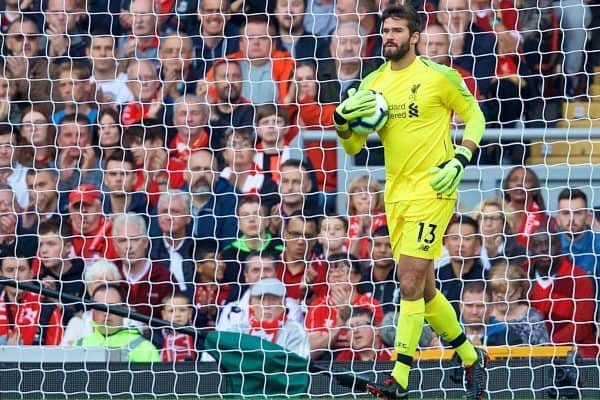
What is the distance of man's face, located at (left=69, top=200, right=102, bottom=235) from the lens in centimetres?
916

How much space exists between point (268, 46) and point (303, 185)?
3.16 feet

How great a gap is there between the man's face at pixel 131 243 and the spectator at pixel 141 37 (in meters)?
1.22

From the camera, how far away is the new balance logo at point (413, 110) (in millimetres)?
6711

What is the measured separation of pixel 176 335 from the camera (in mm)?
8828

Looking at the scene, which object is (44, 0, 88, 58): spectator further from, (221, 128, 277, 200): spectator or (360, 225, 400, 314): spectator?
(360, 225, 400, 314): spectator

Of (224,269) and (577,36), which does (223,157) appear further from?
(577,36)

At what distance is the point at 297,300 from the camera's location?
880cm

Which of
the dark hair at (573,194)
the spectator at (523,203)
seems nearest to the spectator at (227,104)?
the spectator at (523,203)

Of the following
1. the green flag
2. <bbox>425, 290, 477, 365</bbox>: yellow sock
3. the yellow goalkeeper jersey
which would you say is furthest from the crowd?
the yellow goalkeeper jersey

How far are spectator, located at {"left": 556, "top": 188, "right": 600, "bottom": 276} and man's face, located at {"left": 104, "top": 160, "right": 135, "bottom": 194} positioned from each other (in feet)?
9.05

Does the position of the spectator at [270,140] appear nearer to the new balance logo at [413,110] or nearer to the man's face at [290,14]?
the man's face at [290,14]

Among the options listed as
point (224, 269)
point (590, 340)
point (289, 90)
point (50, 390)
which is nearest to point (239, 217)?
point (224, 269)

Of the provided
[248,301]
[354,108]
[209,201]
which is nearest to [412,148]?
[354,108]

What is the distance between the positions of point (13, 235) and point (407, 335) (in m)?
3.48
